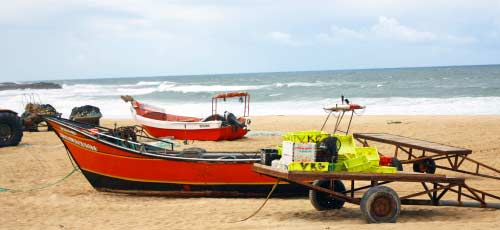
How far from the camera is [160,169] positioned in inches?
426

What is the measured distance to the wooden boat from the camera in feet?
34.6

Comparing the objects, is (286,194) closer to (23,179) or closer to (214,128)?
(23,179)

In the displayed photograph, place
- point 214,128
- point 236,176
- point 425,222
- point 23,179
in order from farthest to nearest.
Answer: point 214,128 → point 23,179 → point 236,176 → point 425,222

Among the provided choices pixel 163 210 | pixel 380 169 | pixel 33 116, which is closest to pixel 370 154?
pixel 380 169

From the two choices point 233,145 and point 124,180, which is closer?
point 124,180

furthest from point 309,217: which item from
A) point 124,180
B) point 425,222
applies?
point 124,180

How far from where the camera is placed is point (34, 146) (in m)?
17.8

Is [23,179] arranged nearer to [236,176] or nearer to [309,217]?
[236,176]

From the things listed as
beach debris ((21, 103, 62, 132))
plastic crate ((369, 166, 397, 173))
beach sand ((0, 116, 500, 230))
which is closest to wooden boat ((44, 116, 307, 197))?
beach sand ((0, 116, 500, 230))

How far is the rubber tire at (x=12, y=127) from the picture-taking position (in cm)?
1722

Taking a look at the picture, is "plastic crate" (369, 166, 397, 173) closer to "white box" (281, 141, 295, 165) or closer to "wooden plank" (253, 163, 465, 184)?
"wooden plank" (253, 163, 465, 184)

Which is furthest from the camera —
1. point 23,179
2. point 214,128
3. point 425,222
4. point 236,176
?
point 214,128

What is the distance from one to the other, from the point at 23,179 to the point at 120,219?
465cm

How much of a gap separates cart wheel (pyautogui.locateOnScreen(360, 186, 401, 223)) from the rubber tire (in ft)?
39.6
